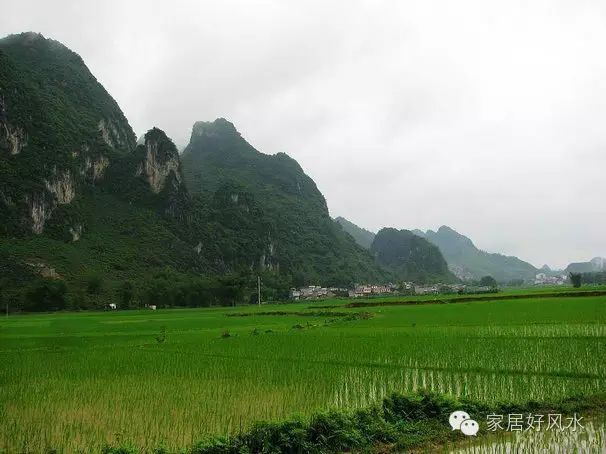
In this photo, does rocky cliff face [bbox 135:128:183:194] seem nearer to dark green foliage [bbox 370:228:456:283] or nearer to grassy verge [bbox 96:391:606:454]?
dark green foliage [bbox 370:228:456:283]

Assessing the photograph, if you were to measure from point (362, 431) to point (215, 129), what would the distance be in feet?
577

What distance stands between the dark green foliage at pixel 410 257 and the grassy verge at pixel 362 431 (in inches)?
5333

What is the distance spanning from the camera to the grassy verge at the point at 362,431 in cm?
491

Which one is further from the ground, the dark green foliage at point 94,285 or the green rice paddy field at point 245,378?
the dark green foliage at point 94,285

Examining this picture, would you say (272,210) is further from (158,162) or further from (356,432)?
(356,432)

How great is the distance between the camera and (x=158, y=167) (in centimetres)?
10162

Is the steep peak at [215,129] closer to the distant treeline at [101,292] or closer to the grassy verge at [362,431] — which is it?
the distant treeline at [101,292]

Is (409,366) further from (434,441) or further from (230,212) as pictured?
(230,212)

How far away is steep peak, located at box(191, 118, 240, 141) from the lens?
171m

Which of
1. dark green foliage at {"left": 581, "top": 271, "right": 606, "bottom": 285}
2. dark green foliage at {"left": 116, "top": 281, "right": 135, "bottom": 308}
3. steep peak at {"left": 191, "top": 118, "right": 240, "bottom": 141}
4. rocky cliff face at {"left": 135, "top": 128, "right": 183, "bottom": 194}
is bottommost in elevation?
dark green foliage at {"left": 581, "top": 271, "right": 606, "bottom": 285}

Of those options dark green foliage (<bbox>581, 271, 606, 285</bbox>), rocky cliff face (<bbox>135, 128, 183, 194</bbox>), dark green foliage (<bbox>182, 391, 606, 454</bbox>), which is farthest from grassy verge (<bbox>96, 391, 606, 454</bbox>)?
dark green foliage (<bbox>581, 271, 606, 285</bbox>)

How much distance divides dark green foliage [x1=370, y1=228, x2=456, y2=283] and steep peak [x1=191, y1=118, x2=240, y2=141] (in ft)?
226

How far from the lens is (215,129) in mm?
173500

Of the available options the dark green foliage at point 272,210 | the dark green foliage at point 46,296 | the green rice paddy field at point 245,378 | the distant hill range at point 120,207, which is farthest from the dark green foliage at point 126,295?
the dark green foliage at point 272,210
